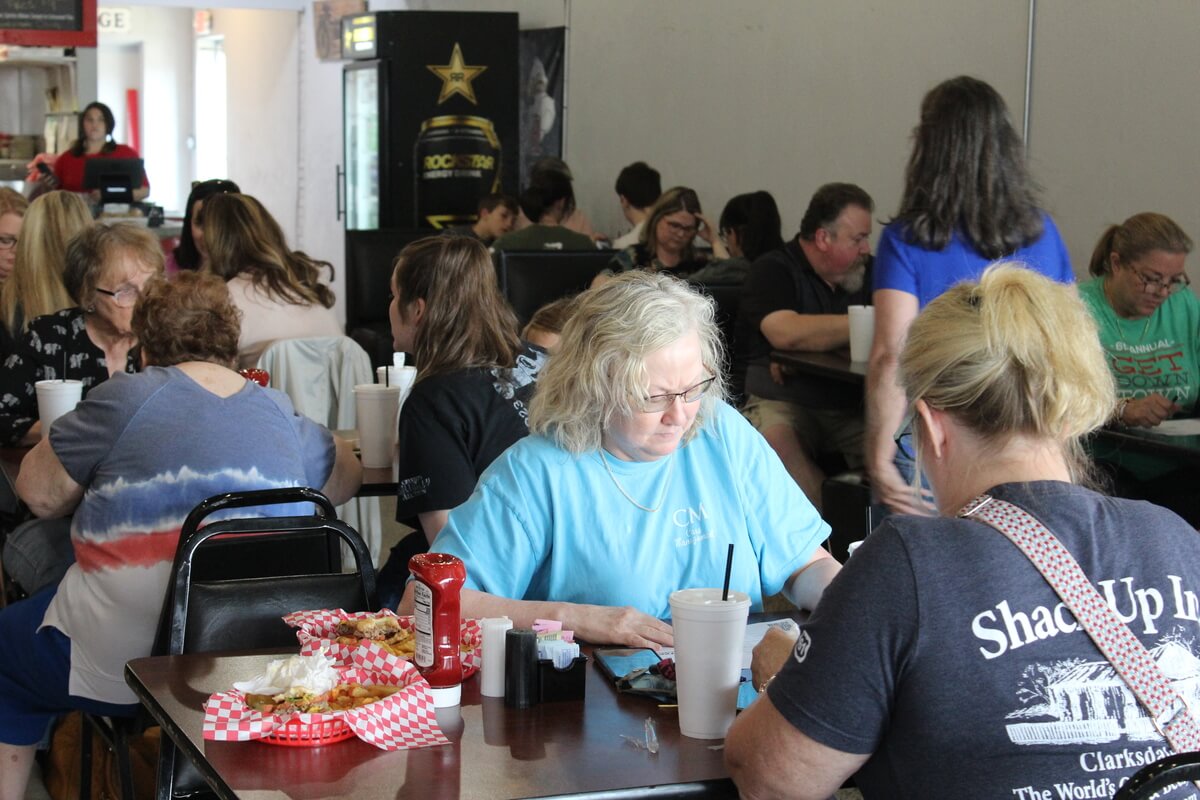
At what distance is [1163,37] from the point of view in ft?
16.5

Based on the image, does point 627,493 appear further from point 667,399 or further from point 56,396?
point 56,396

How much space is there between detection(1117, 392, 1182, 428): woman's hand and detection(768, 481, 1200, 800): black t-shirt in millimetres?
2311

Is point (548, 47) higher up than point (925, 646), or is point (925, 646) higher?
point (548, 47)

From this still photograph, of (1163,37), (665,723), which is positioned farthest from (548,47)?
(665,723)

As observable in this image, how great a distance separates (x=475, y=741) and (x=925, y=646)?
57cm

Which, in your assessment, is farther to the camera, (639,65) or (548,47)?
(548,47)

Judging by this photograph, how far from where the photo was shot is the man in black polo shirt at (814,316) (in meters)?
4.67

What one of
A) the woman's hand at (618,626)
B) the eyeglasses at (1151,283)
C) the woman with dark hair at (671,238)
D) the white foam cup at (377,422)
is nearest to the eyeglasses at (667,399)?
the woman's hand at (618,626)

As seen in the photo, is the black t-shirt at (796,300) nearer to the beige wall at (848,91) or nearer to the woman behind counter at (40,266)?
the beige wall at (848,91)

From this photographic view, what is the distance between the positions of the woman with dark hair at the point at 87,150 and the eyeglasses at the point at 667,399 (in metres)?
8.72

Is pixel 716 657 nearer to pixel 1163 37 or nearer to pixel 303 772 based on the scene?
pixel 303 772

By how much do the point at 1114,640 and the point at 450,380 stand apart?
1.68 metres

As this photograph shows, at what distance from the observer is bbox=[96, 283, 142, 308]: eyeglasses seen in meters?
3.55

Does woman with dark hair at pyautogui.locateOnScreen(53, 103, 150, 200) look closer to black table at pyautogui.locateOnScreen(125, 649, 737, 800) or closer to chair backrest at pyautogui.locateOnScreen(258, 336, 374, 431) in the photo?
chair backrest at pyautogui.locateOnScreen(258, 336, 374, 431)
